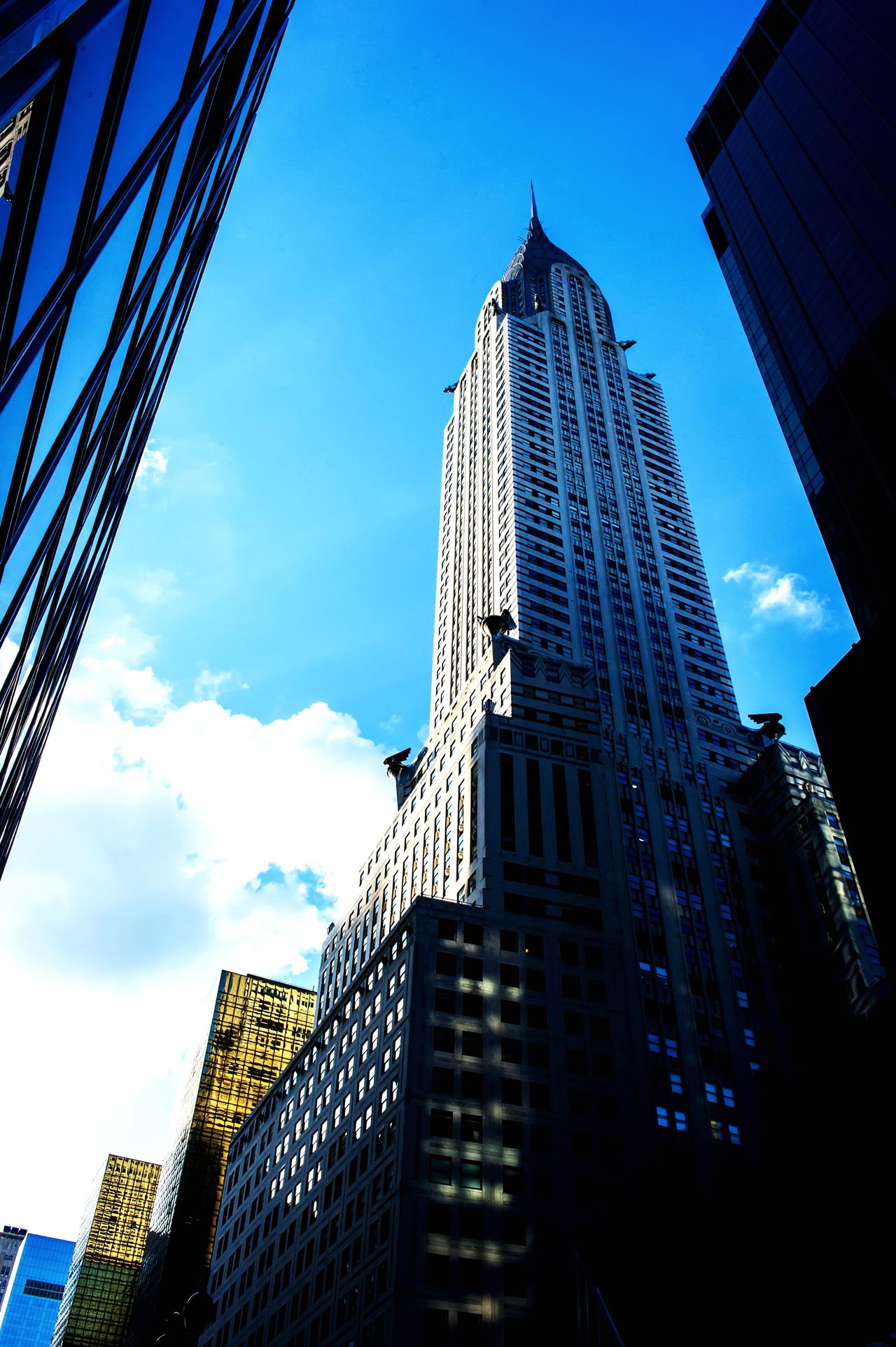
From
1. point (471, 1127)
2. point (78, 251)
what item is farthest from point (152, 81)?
point (471, 1127)

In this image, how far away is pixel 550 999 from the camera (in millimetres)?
85062

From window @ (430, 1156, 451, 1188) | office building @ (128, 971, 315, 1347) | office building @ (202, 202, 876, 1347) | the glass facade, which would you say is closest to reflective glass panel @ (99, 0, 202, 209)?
office building @ (202, 202, 876, 1347)

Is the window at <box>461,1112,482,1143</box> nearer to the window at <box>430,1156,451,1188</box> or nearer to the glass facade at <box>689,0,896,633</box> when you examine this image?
the window at <box>430,1156,451,1188</box>

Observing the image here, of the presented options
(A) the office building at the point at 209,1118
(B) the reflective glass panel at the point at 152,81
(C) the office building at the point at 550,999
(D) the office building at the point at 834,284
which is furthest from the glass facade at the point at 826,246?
(A) the office building at the point at 209,1118

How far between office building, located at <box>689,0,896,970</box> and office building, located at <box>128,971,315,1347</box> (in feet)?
367

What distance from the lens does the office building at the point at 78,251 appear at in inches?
278

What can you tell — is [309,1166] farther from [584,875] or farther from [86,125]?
[86,125]

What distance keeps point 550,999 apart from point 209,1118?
10196cm

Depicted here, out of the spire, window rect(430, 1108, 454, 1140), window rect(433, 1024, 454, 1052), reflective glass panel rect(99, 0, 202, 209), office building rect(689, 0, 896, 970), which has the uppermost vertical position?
the spire

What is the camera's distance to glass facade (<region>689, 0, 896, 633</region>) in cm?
7819

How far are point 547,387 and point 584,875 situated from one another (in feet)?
284

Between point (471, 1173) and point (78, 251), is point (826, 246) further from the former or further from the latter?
point (78, 251)

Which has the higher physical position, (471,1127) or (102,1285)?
(102,1285)

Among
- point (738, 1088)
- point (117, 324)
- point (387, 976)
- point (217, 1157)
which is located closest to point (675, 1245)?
point (738, 1088)
